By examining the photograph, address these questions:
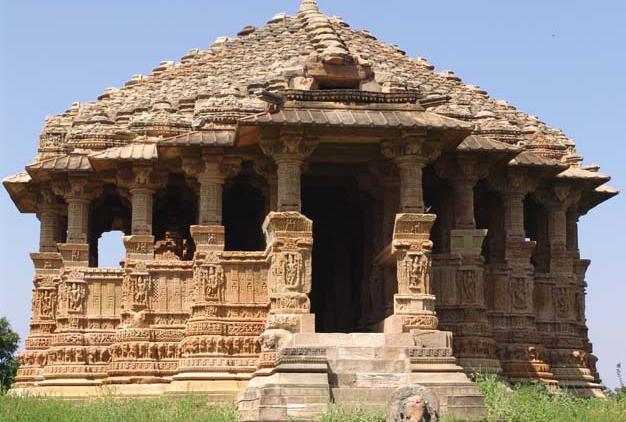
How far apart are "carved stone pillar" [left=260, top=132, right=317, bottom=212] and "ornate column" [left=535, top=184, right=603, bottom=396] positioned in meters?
7.01

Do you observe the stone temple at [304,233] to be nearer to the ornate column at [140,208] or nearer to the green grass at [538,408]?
the ornate column at [140,208]

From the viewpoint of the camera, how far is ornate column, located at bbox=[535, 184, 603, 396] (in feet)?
83.5

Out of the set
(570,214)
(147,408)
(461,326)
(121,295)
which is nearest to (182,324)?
(121,295)

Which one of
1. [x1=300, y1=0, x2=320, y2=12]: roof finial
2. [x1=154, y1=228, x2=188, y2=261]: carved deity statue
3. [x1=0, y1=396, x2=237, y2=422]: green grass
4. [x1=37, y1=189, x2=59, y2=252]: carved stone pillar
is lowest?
[x1=0, y1=396, x2=237, y2=422]: green grass

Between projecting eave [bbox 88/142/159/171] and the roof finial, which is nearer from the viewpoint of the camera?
projecting eave [bbox 88/142/159/171]

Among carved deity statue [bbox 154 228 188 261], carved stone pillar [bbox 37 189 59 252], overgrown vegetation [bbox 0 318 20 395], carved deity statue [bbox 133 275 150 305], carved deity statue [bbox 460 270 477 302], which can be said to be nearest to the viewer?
carved deity statue [bbox 133 275 150 305]

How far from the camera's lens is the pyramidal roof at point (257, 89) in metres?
23.1

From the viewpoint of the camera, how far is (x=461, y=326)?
23.4 metres

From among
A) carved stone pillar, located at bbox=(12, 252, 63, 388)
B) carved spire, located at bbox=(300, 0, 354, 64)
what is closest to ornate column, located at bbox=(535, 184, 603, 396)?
carved spire, located at bbox=(300, 0, 354, 64)

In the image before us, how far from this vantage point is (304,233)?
20.6 meters

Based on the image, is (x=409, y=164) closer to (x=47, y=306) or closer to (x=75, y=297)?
(x=75, y=297)

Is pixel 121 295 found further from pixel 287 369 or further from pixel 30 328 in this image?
pixel 287 369

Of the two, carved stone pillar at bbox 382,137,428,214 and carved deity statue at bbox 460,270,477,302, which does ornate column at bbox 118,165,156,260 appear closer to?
carved stone pillar at bbox 382,137,428,214

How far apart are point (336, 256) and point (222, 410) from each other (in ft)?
26.0
